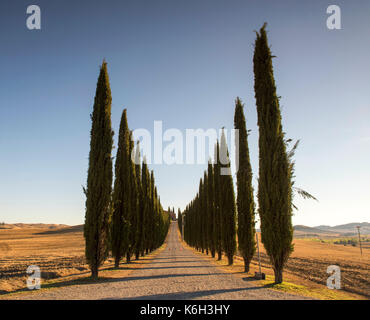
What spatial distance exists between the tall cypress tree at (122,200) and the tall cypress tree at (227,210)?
276 inches

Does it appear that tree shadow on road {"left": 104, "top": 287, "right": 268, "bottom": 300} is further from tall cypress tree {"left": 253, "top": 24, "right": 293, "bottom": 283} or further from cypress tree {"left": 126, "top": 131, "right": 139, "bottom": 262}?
cypress tree {"left": 126, "top": 131, "right": 139, "bottom": 262}

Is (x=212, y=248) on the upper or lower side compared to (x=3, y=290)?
lower

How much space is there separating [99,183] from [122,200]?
533 cm

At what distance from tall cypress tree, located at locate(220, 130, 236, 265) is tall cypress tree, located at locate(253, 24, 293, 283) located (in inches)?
308

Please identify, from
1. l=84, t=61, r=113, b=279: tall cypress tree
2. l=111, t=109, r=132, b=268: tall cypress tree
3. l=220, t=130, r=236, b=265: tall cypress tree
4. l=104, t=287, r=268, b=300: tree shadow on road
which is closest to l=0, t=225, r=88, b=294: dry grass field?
l=111, t=109, r=132, b=268: tall cypress tree

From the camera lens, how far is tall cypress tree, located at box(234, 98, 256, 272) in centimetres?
1437

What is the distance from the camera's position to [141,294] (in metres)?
7.87

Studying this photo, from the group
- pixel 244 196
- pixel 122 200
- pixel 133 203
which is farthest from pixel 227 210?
pixel 133 203

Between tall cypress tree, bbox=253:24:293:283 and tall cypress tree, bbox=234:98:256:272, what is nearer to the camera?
tall cypress tree, bbox=253:24:293:283

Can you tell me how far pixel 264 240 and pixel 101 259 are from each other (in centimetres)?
747

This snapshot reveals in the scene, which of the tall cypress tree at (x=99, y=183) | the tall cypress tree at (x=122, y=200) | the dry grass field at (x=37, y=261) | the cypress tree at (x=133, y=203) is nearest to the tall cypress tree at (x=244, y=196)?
the tall cypress tree at (x=122, y=200)

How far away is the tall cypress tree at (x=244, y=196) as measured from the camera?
14.4 m
